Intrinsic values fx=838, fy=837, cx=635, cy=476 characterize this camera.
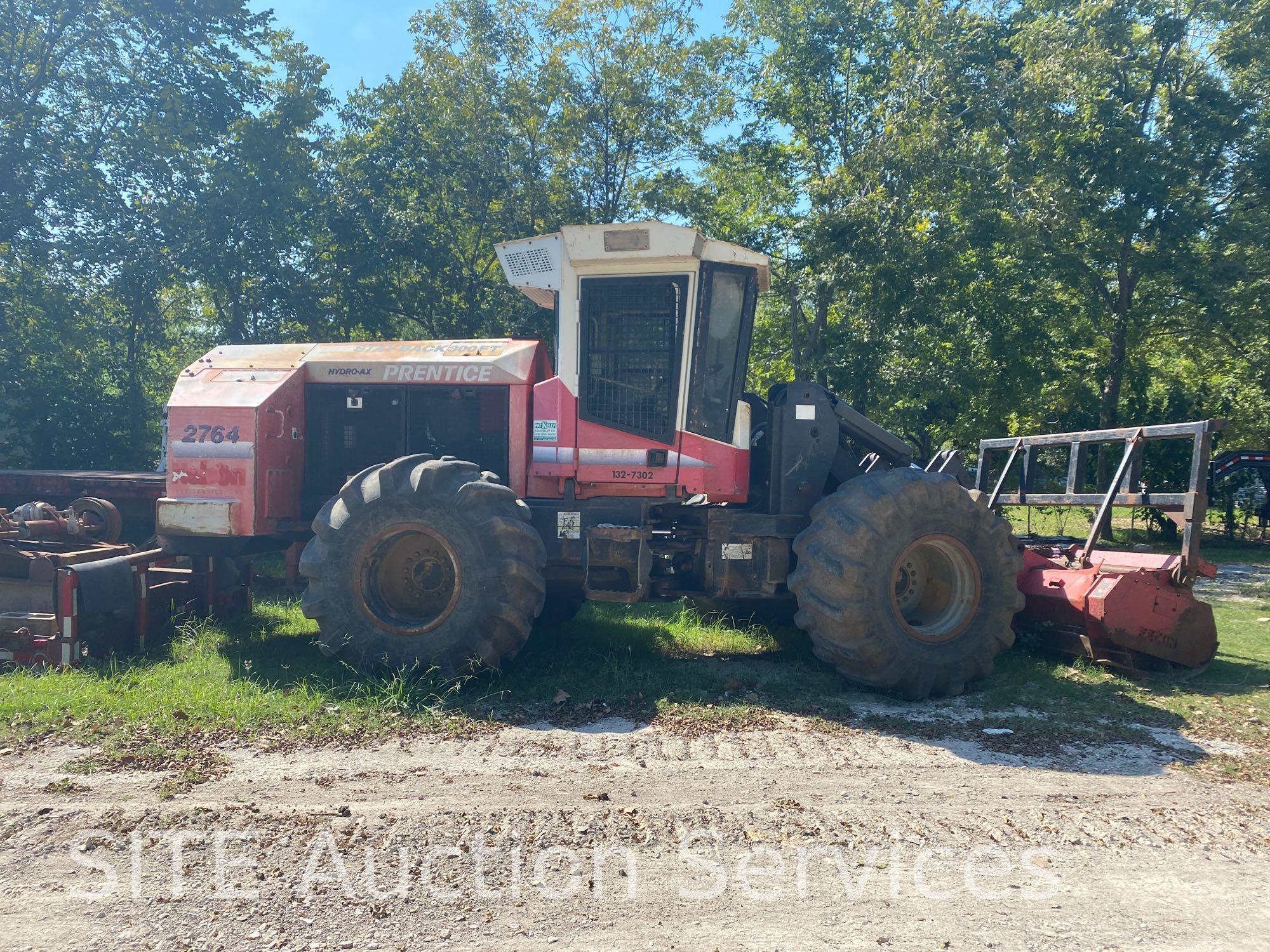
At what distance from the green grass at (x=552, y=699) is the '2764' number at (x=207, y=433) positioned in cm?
174

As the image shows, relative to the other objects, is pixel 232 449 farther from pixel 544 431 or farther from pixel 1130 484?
pixel 1130 484

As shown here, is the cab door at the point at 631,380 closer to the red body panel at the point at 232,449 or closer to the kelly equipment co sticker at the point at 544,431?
the kelly equipment co sticker at the point at 544,431

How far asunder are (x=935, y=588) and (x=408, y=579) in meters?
→ 4.13

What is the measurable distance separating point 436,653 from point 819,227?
10.8m

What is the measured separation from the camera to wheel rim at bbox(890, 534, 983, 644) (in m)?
Answer: 6.22

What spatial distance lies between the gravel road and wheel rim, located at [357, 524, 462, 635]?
135cm

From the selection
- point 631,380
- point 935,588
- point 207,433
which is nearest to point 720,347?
point 631,380

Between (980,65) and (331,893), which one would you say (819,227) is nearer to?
(980,65)

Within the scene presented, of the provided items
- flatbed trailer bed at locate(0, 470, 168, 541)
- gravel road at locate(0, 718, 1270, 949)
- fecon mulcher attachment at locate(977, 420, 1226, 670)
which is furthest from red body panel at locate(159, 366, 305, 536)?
fecon mulcher attachment at locate(977, 420, 1226, 670)

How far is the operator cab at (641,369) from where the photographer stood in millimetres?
6535

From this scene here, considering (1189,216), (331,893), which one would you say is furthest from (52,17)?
(1189,216)

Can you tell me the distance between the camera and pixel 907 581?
6.66 meters

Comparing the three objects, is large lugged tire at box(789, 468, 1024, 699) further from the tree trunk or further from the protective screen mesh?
the tree trunk

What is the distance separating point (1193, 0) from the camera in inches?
620
